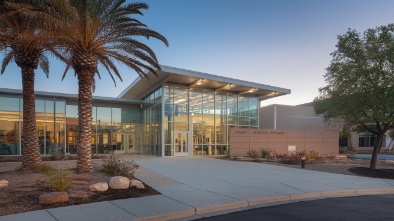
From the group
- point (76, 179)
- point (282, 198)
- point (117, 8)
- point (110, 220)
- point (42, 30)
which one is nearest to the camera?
point (110, 220)

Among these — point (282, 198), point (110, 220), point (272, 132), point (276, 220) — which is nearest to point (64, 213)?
point (110, 220)

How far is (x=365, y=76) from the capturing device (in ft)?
52.5

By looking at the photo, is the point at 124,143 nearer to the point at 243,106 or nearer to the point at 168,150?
the point at 168,150

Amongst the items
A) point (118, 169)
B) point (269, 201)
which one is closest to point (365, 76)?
point (269, 201)

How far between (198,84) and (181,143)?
5338 mm

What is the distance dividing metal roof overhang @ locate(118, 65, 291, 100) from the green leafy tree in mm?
10011

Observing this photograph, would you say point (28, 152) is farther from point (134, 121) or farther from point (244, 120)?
point (244, 120)

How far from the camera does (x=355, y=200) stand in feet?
31.9

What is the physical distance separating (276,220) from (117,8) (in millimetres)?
10926

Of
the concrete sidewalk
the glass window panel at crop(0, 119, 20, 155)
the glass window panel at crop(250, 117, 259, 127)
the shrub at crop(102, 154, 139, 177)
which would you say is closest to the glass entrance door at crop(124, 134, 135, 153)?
the glass window panel at crop(0, 119, 20, 155)

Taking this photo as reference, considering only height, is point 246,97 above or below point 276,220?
above

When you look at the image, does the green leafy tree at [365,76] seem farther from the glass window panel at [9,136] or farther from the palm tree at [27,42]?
the glass window panel at [9,136]

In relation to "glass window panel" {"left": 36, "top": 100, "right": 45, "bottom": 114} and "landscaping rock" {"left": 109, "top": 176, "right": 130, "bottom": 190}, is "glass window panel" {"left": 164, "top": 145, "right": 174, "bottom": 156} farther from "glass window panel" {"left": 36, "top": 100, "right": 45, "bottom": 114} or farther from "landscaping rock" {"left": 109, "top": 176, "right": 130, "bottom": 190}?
"landscaping rock" {"left": 109, "top": 176, "right": 130, "bottom": 190}

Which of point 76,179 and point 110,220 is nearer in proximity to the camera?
point 110,220
